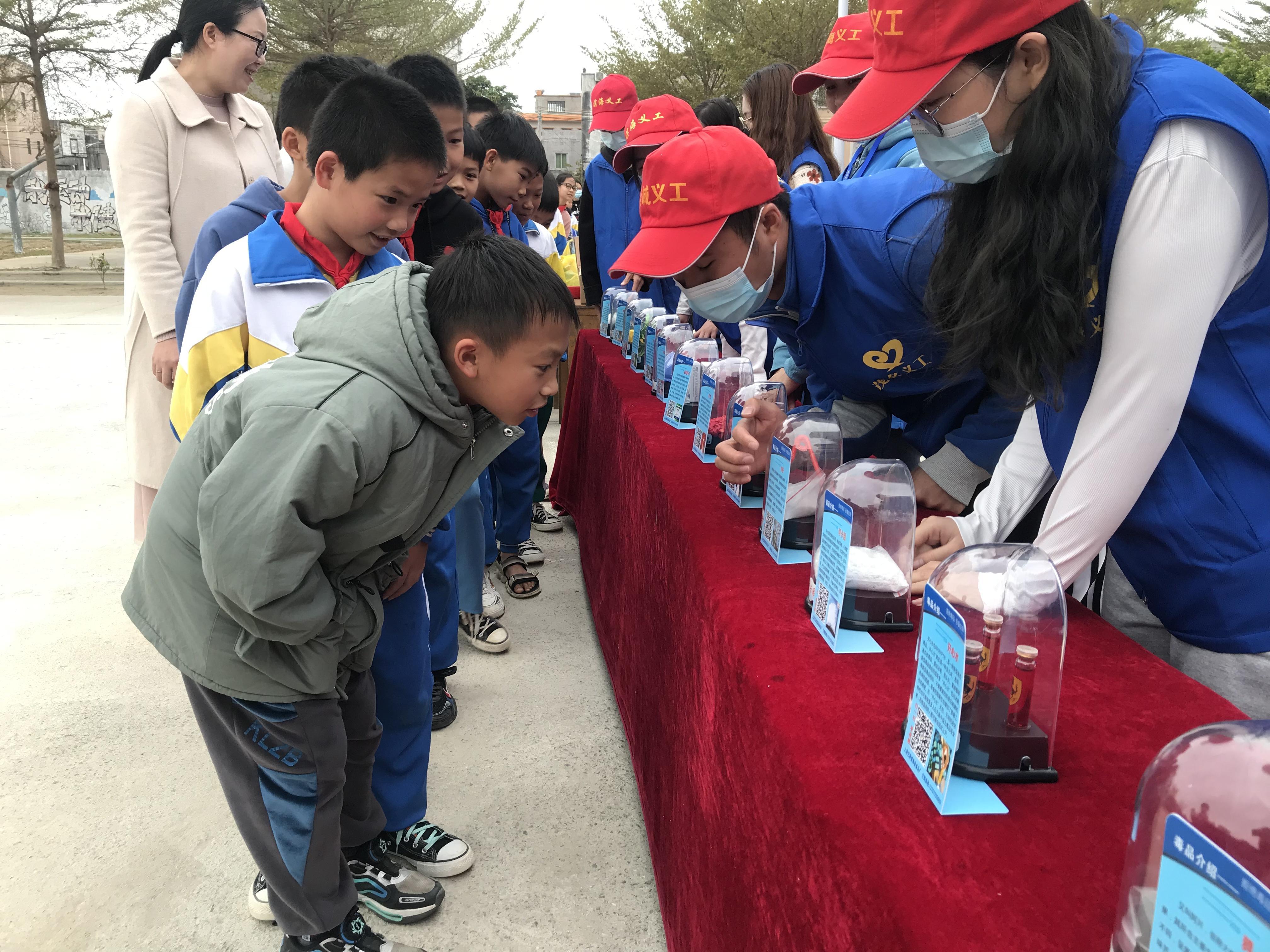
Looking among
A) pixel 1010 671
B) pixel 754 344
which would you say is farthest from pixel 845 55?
pixel 1010 671

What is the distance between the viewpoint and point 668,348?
96.6 inches

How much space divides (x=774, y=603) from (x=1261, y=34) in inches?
1046

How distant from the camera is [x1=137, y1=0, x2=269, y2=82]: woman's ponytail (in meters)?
2.01

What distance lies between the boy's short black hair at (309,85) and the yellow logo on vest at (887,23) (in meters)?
1.16

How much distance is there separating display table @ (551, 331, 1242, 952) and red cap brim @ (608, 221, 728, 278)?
41cm

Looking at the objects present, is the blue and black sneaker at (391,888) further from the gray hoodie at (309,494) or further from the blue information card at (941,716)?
the blue information card at (941,716)

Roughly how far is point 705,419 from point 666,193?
0.53 metres

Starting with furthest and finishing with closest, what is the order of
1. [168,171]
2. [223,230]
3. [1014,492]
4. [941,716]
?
[168,171] → [223,230] → [1014,492] → [941,716]

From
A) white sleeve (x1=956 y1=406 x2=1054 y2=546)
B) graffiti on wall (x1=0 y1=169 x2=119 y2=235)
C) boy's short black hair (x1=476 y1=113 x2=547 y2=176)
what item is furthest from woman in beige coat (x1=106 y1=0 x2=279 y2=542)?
graffiti on wall (x1=0 y1=169 x2=119 y2=235)

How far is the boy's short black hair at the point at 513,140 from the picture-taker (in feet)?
9.46

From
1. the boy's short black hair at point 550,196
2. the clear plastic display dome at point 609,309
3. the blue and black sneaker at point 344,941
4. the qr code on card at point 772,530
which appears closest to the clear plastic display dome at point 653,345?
the clear plastic display dome at point 609,309

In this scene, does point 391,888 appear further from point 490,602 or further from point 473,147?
point 473,147

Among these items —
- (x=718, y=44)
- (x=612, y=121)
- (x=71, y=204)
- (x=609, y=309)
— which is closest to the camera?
(x=609, y=309)

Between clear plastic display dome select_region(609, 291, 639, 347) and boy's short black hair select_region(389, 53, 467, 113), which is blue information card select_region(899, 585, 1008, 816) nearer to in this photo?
boy's short black hair select_region(389, 53, 467, 113)
